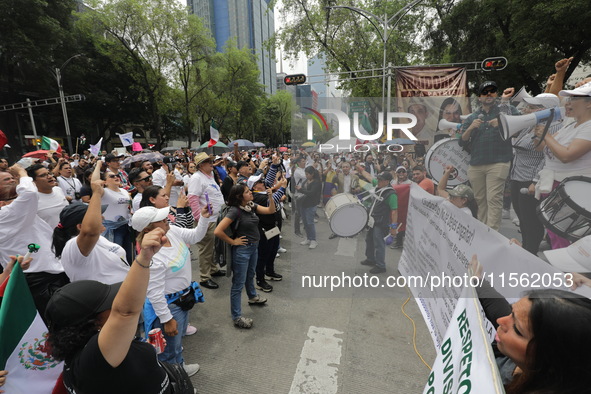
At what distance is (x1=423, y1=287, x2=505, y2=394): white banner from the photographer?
964 mm

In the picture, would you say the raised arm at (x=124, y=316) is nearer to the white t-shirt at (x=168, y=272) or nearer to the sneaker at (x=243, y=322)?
the white t-shirt at (x=168, y=272)

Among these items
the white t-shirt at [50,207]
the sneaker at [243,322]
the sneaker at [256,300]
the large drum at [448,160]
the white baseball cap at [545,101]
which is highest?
the white baseball cap at [545,101]

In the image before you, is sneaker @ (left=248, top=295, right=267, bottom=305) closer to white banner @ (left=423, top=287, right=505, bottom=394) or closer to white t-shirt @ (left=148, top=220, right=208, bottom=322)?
white t-shirt @ (left=148, top=220, right=208, bottom=322)

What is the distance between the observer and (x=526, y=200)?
6.18ft

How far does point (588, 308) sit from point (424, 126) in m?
1.59

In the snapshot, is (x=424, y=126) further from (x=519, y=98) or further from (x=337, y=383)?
(x=337, y=383)

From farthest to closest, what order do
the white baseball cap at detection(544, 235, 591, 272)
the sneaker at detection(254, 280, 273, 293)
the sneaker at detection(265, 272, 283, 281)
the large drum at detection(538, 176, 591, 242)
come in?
the sneaker at detection(265, 272, 283, 281) < the sneaker at detection(254, 280, 273, 293) < the large drum at detection(538, 176, 591, 242) < the white baseball cap at detection(544, 235, 591, 272)

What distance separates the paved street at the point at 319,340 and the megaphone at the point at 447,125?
71 centimetres

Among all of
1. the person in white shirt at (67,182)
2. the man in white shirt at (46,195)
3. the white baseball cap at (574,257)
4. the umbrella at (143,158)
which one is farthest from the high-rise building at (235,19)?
the white baseball cap at (574,257)

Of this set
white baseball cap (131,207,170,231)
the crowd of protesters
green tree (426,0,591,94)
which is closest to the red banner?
the crowd of protesters

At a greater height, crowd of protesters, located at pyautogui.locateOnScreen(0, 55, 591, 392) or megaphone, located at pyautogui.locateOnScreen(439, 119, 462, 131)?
megaphone, located at pyautogui.locateOnScreen(439, 119, 462, 131)

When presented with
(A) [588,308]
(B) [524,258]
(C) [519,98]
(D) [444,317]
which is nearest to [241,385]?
(D) [444,317]

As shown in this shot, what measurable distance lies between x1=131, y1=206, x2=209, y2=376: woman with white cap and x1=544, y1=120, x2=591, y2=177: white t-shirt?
2523mm

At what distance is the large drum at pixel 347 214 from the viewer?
8.30 feet
